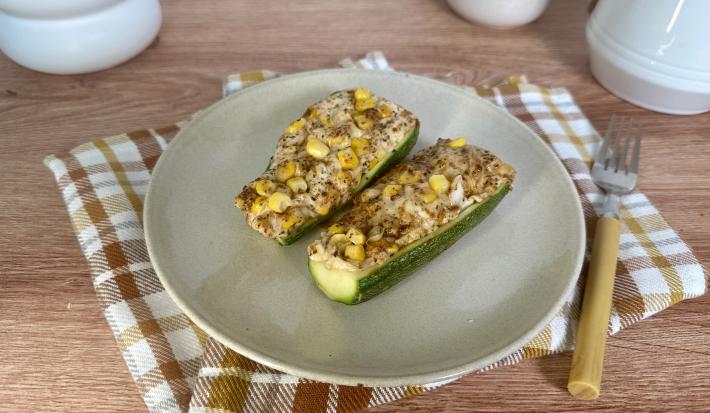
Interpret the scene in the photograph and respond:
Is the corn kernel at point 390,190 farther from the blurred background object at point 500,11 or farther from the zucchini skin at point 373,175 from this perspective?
the blurred background object at point 500,11

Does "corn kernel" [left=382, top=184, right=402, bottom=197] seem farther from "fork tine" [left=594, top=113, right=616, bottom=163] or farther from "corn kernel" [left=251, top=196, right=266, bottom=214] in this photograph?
"fork tine" [left=594, top=113, right=616, bottom=163]

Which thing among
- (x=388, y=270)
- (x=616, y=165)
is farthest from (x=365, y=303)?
(x=616, y=165)

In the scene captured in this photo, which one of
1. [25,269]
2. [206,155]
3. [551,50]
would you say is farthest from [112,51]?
[551,50]

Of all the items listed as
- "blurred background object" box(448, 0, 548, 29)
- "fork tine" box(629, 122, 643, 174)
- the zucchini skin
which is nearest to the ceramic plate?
the zucchini skin

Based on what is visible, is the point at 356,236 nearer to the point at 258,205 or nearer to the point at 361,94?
the point at 258,205

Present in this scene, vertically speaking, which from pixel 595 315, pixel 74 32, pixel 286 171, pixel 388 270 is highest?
pixel 74 32

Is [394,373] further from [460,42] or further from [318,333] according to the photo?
[460,42]

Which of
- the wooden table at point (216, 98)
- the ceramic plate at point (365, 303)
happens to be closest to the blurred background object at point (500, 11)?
the wooden table at point (216, 98)
